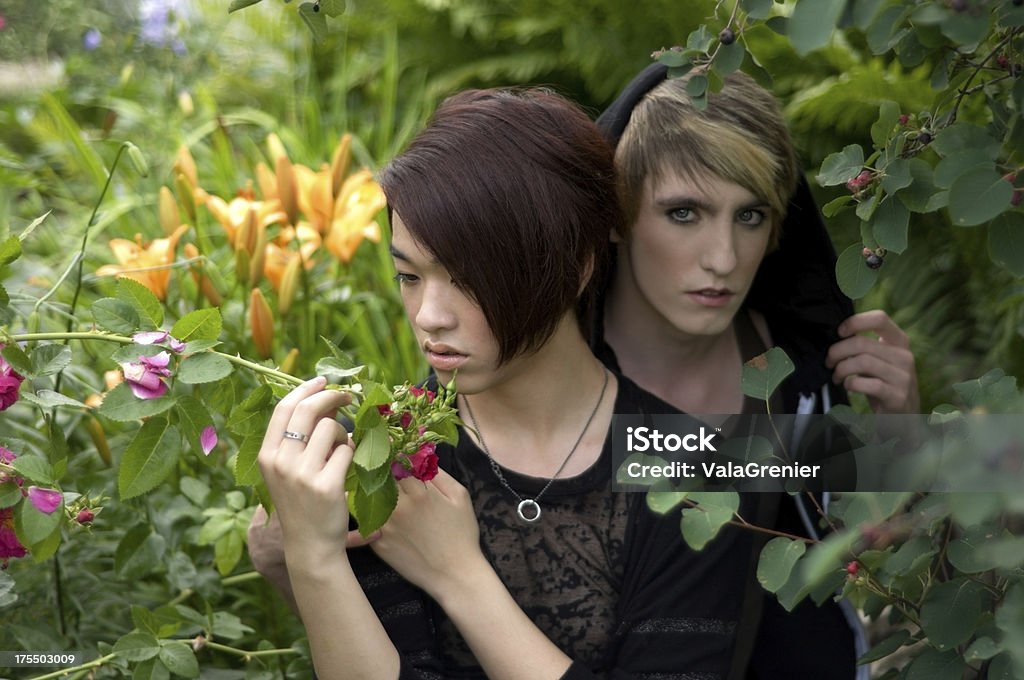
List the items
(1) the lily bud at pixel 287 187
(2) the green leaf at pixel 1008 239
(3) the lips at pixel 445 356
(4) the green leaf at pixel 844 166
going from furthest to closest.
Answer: (1) the lily bud at pixel 287 187
(3) the lips at pixel 445 356
(4) the green leaf at pixel 844 166
(2) the green leaf at pixel 1008 239

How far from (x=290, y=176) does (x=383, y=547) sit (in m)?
0.94

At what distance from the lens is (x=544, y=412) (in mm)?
1704

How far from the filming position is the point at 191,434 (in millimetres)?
1319

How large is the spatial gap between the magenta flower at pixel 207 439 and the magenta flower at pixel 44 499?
171 mm

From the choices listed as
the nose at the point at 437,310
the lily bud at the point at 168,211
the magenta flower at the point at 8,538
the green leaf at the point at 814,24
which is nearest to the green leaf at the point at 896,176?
the green leaf at the point at 814,24

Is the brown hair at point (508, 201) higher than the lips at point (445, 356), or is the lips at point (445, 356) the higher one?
the brown hair at point (508, 201)

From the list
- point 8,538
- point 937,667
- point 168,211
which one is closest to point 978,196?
point 937,667

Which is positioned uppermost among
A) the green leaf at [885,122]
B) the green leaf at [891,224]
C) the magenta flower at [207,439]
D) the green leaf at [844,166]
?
the green leaf at [885,122]

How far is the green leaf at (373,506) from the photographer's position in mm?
1302

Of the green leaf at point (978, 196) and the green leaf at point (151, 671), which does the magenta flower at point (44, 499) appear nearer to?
the green leaf at point (151, 671)

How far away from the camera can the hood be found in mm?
1991

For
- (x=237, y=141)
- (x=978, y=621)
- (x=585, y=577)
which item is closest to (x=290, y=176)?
(x=585, y=577)

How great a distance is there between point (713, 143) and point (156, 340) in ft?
3.19

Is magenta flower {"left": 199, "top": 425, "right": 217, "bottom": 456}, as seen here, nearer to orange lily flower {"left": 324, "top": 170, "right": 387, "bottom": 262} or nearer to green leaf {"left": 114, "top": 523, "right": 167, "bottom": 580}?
green leaf {"left": 114, "top": 523, "right": 167, "bottom": 580}
